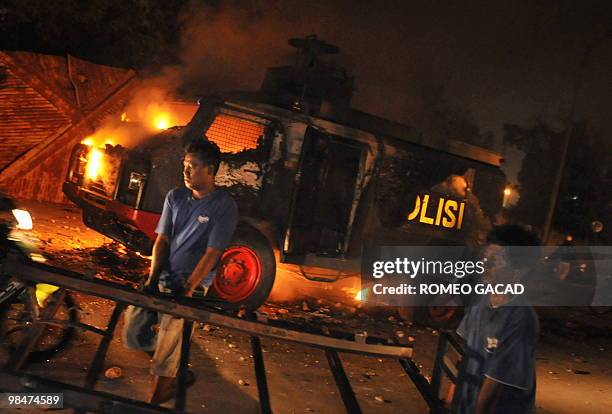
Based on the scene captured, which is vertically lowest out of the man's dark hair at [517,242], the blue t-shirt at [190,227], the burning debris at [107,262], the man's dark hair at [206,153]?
the burning debris at [107,262]

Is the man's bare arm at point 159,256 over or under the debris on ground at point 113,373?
over


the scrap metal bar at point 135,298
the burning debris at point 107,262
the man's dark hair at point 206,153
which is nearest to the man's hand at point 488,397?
the scrap metal bar at point 135,298

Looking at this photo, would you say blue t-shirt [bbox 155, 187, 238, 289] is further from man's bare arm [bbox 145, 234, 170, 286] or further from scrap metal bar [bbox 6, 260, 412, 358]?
scrap metal bar [bbox 6, 260, 412, 358]

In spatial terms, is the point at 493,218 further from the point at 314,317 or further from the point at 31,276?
the point at 31,276

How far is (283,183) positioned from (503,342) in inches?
193

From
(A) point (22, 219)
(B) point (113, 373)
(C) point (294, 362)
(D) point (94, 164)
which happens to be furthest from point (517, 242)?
(D) point (94, 164)

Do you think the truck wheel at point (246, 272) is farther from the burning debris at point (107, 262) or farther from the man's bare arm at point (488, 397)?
the man's bare arm at point (488, 397)

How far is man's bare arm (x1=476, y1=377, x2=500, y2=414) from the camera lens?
2.75 m

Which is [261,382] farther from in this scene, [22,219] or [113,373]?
[22,219]

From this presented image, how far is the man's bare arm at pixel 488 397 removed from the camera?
9.03 ft

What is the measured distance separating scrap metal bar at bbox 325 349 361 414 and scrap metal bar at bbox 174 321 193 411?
659 millimetres

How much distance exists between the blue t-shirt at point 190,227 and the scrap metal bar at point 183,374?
1085 millimetres

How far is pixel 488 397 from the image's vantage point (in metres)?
2.76

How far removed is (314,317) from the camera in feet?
24.8
